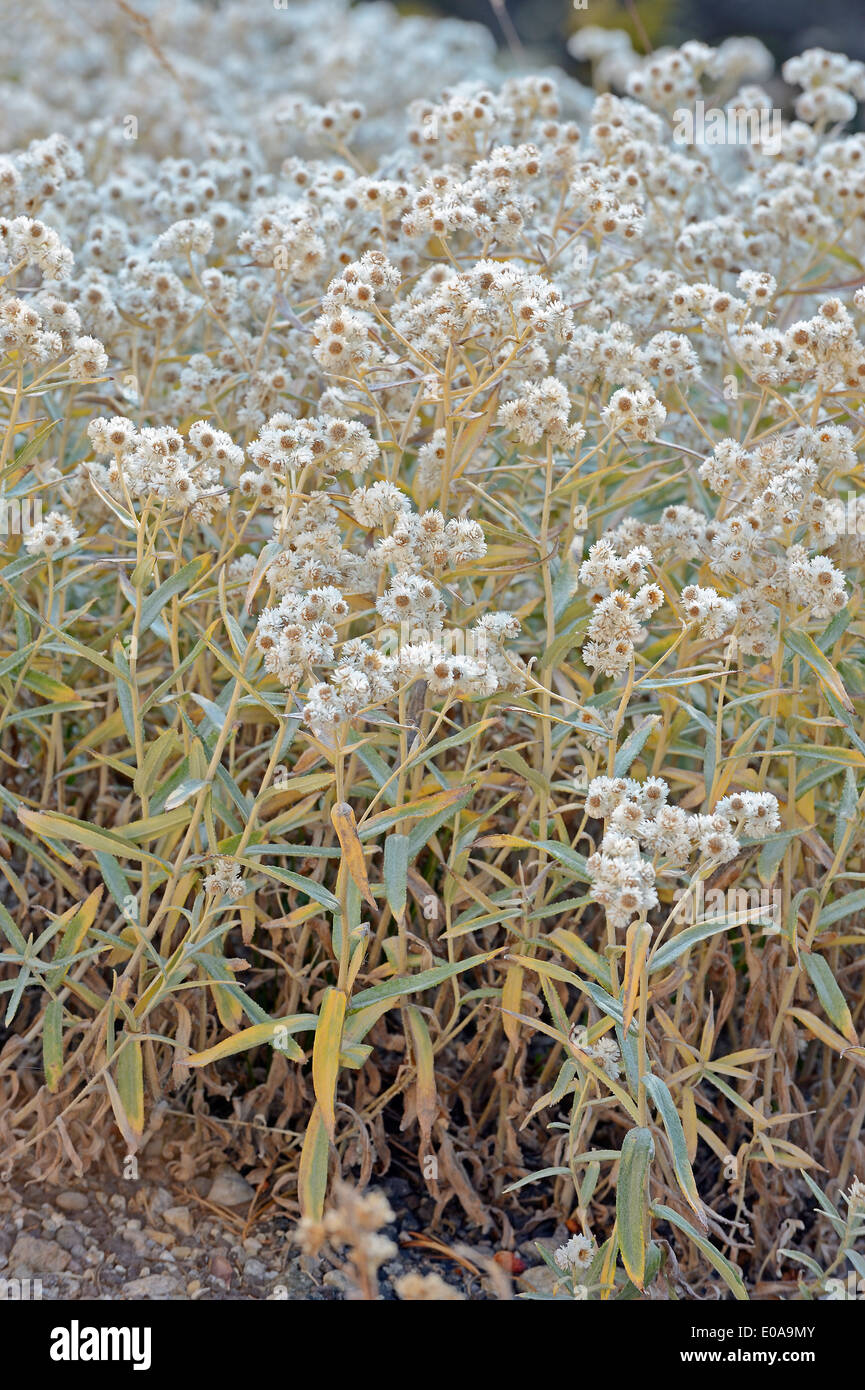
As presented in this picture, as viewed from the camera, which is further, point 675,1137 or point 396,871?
point 396,871

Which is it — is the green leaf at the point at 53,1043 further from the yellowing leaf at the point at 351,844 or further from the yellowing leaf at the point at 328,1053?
the yellowing leaf at the point at 351,844

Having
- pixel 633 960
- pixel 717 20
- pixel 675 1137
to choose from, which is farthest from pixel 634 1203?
pixel 717 20

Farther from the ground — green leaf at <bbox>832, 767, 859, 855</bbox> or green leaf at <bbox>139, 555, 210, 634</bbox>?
green leaf at <bbox>139, 555, 210, 634</bbox>

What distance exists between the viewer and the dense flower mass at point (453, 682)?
5.44 feet

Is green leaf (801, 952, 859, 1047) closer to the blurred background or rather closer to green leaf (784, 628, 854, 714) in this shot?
green leaf (784, 628, 854, 714)

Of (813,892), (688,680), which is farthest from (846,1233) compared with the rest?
(688,680)

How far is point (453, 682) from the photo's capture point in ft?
4.90

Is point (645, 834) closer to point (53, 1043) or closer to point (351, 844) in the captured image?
point (351, 844)

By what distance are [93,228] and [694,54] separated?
54.4 inches

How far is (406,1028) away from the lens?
5.95ft

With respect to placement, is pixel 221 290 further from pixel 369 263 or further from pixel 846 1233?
pixel 846 1233

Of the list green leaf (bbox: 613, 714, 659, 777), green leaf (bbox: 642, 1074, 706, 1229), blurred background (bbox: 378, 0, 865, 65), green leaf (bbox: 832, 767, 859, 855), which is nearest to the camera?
green leaf (bbox: 642, 1074, 706, 1229)

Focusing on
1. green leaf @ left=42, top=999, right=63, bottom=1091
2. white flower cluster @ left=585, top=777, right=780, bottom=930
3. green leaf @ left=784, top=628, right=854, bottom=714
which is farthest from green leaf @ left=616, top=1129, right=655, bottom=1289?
green leaf @ left=42, top=999, right=63, bottom=1091

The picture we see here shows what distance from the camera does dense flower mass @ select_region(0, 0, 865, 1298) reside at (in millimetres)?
1657
